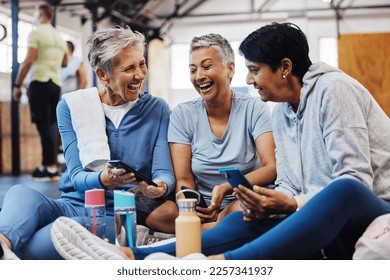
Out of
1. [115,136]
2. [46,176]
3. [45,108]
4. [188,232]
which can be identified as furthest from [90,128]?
[46,176]

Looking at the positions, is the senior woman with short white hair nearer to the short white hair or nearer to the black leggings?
the short white hair

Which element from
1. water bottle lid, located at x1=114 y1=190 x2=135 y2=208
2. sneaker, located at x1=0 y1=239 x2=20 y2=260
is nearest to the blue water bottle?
water bottle lid, located at x1=114 y1=190 x2=135 y2=208

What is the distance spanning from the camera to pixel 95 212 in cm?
119

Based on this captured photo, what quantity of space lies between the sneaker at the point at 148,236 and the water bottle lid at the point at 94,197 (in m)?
0.14

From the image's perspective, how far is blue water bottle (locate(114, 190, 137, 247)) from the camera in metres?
1.14

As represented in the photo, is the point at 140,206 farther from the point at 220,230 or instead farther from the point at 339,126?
the point at 339,126

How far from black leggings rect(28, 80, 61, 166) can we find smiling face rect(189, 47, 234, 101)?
183cm

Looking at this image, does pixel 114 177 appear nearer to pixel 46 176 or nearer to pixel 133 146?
pixel 133 146

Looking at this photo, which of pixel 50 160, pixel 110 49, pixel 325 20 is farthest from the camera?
pixel 325 20

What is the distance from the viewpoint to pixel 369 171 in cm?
100

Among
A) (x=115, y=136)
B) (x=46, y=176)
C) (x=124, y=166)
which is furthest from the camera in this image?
(x=46, y=176)

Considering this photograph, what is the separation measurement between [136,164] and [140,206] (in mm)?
96

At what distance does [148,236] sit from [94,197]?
0.19m
